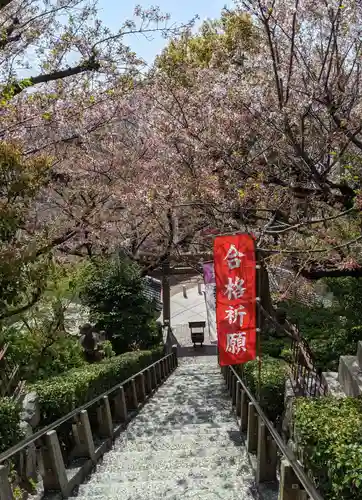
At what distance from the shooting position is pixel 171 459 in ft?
19.9

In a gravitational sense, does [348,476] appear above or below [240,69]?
below

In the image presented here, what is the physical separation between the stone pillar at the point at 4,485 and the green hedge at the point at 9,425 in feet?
2.15

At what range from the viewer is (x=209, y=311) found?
76.3 feet

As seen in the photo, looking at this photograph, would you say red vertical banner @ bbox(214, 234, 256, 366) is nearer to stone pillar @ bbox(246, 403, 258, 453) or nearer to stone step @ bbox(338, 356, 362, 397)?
stone pillar @ bbox(246, 403, 258, 453)

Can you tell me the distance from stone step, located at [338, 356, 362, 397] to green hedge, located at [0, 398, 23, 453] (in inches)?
170

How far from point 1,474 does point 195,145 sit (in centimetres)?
838

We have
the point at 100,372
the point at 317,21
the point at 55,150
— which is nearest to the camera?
the point at 100,372

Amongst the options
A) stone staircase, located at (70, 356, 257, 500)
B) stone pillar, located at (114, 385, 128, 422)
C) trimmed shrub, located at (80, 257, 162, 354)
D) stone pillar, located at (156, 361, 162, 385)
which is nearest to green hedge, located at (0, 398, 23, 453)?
stone staircase, located at (70, 356, 257, 500)

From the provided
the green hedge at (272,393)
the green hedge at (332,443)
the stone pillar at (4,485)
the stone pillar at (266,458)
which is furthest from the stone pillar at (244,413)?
the stone pillar at (4,485)

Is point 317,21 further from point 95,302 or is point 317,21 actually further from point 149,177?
point 95,302

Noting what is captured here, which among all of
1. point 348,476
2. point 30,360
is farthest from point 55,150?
point 348,476

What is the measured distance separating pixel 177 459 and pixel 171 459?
86 mm

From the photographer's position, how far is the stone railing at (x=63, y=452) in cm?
430

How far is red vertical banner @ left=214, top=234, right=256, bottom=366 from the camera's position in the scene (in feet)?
20.1
